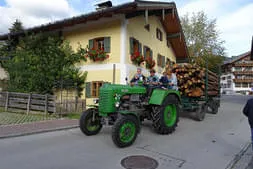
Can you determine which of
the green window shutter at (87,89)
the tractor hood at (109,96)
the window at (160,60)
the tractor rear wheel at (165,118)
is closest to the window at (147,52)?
the window at (160,60)

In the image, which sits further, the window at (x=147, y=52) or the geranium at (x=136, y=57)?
the window at (x=147, y=52)

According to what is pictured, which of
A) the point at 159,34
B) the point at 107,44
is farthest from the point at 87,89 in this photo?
the point at 159,34

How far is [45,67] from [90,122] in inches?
251

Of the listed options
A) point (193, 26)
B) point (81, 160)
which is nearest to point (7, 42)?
point (81, 160)

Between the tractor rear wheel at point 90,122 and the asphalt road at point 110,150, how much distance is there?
0.66 feet

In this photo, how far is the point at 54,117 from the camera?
835 centimetres

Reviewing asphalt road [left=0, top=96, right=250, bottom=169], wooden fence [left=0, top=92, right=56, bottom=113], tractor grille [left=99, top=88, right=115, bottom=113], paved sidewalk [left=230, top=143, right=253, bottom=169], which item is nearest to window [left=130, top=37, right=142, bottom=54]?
wooden fence [left=0, top=92, right=56, bottom=113]

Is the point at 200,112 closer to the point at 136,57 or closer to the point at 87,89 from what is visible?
the point at 136,57

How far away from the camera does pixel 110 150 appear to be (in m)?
4.40

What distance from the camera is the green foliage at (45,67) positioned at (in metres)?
10.4

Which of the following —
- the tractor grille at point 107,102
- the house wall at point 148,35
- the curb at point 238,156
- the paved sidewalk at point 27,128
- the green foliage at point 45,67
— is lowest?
the curb at point 238,156

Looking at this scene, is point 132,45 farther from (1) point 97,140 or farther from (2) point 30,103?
(1) point 97,140

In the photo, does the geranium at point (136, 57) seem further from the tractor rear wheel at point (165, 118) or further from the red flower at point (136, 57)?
the tractor rear wheel at point (165, 118)

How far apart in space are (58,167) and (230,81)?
65.4m
